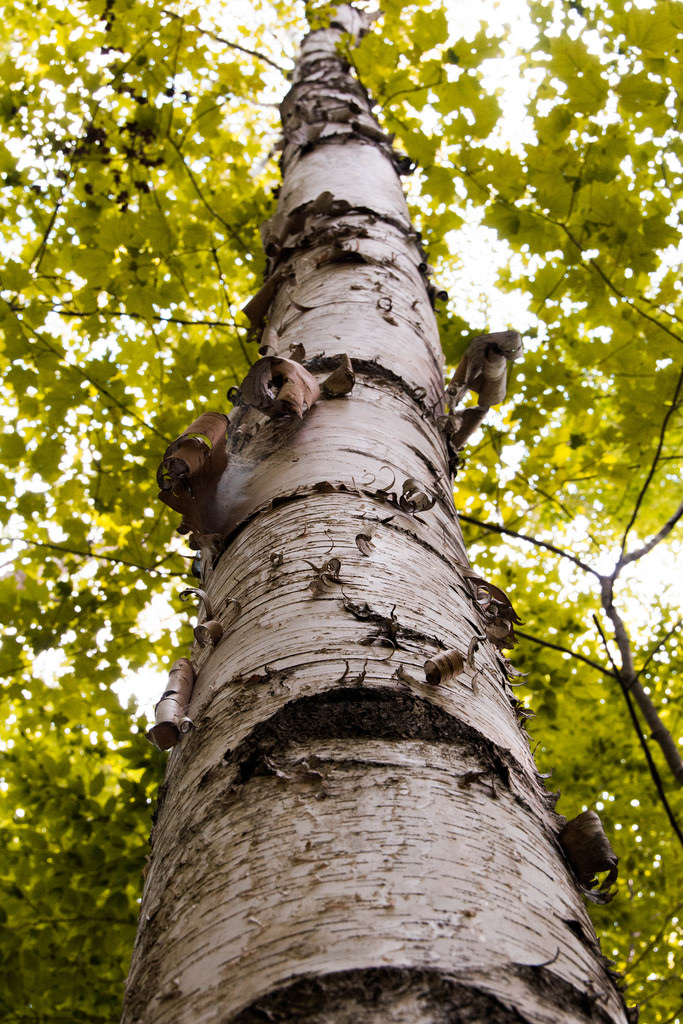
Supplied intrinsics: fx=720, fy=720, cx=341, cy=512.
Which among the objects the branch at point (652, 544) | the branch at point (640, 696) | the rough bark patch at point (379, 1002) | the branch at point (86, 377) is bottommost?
the rough bark patch at point (379, 1002)

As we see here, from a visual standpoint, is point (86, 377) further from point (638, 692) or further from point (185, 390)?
point (638, 692)

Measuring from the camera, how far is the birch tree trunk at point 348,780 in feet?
1.75

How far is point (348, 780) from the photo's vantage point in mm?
677

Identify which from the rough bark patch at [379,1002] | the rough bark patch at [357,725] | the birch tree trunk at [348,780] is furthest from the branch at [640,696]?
the rough bark patch at [379,1002]

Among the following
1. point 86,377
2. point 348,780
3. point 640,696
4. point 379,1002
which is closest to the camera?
point 379,1002

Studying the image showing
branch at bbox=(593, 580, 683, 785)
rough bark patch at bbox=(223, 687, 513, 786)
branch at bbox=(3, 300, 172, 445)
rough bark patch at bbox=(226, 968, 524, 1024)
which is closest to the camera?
rough bark patch at bbox=(226, 968, 524, 1024)

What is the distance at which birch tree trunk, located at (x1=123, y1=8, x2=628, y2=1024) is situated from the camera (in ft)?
1.75

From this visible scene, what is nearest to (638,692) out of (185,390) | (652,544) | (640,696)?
(640,696)

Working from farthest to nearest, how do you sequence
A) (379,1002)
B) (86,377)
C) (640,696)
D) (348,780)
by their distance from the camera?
(86,377) → (640,696) → (348,780) → (379,1002)

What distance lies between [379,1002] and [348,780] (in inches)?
8.1

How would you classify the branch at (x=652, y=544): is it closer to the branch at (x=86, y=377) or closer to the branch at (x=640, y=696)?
the branch at (x=640, y=696)

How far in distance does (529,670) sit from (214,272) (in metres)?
2.46

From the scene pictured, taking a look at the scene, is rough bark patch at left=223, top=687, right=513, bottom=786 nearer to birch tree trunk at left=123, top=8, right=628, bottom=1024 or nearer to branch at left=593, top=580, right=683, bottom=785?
birch tree trunk at left=123, top=8, right=628, bottom=1024

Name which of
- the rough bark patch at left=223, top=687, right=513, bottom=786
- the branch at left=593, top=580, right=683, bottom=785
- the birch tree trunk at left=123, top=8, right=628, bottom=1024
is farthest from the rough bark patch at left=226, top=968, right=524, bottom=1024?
the branch at left=593, top=580, right=683, bottom=785
